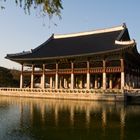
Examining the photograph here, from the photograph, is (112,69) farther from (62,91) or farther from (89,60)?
(62,91)

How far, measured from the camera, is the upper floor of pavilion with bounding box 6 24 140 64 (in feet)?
148

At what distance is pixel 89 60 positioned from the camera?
158 feet

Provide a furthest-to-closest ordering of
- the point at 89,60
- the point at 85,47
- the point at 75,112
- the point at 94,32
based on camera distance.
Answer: the point at 94,32 < the point at 85,47 < the point at 89,60 < the point at 75,112

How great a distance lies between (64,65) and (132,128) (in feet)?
113

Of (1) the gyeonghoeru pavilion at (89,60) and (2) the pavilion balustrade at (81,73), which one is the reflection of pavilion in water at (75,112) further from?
(2) the pavilion balustrade at (81,73)

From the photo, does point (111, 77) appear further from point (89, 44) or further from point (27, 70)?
point (27, 70)

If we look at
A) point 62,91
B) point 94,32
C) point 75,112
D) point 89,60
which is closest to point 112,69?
point 89,60

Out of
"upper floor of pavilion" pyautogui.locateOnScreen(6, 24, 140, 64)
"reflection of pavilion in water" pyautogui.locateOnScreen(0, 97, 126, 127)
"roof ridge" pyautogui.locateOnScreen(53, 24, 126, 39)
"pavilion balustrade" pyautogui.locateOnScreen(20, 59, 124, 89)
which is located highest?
"roof ridge" pyautogui.locateOnScreen(53, 24, 126, 39)

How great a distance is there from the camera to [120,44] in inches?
1780

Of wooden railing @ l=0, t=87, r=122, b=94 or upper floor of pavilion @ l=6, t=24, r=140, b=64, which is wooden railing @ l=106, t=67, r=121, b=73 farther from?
wooden railing @ l=0, t=87, r=122, b=94

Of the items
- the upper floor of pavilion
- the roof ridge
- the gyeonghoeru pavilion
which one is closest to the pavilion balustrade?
the gyeonghoeru pavilion

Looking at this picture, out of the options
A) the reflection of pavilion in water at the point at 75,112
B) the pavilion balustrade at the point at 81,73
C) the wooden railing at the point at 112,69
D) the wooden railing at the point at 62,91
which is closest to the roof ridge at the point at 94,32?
the pavilion balustrade at the point at 81,73

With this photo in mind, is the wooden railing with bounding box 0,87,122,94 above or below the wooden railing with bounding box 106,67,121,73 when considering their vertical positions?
below

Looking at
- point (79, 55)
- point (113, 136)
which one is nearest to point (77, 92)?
point (79, 55)
